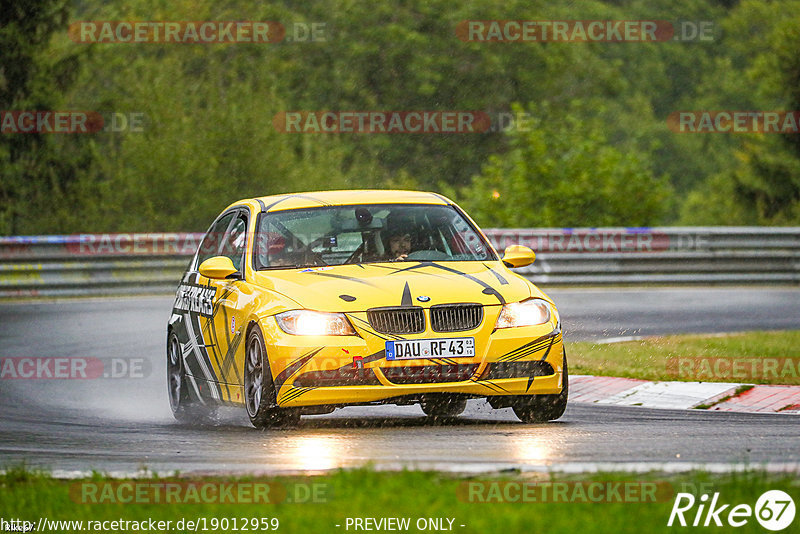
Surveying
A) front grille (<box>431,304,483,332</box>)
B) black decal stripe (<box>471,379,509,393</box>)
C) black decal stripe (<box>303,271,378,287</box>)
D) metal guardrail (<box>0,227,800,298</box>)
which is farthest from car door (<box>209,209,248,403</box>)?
metal guardrail (<box>0,227,800,298</box>)

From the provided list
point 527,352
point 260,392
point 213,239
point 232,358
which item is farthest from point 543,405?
point 213,239

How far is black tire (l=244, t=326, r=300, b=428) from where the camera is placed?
9.63 m

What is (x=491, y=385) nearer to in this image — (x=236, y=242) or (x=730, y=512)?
(x=236, y=242)

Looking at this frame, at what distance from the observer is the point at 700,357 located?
14.2 m

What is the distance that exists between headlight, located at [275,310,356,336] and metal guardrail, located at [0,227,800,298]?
15.6 m

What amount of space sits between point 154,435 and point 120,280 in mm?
15298

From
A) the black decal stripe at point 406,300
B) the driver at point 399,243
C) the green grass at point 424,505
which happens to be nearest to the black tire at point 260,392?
the black decal stripe at point 406,300

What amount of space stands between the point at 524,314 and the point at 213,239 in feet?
10.3

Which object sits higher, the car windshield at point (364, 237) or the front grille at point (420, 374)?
the car windshield at point (364, 237)

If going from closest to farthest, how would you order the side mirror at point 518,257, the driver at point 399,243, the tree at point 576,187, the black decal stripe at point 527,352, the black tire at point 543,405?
the black decal stripe at point 527,352 < the black tire at point 543,405 < the driver at point 399,243 < the side mirror at point 518,257 < the tree at point 576,187

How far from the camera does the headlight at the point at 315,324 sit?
31.3 ft

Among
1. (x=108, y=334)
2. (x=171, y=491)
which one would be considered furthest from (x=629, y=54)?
(x=171, y=491)

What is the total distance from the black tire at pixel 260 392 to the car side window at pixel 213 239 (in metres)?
1.99

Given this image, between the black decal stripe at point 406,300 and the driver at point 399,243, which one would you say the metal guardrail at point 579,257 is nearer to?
the driver at point 399,243
